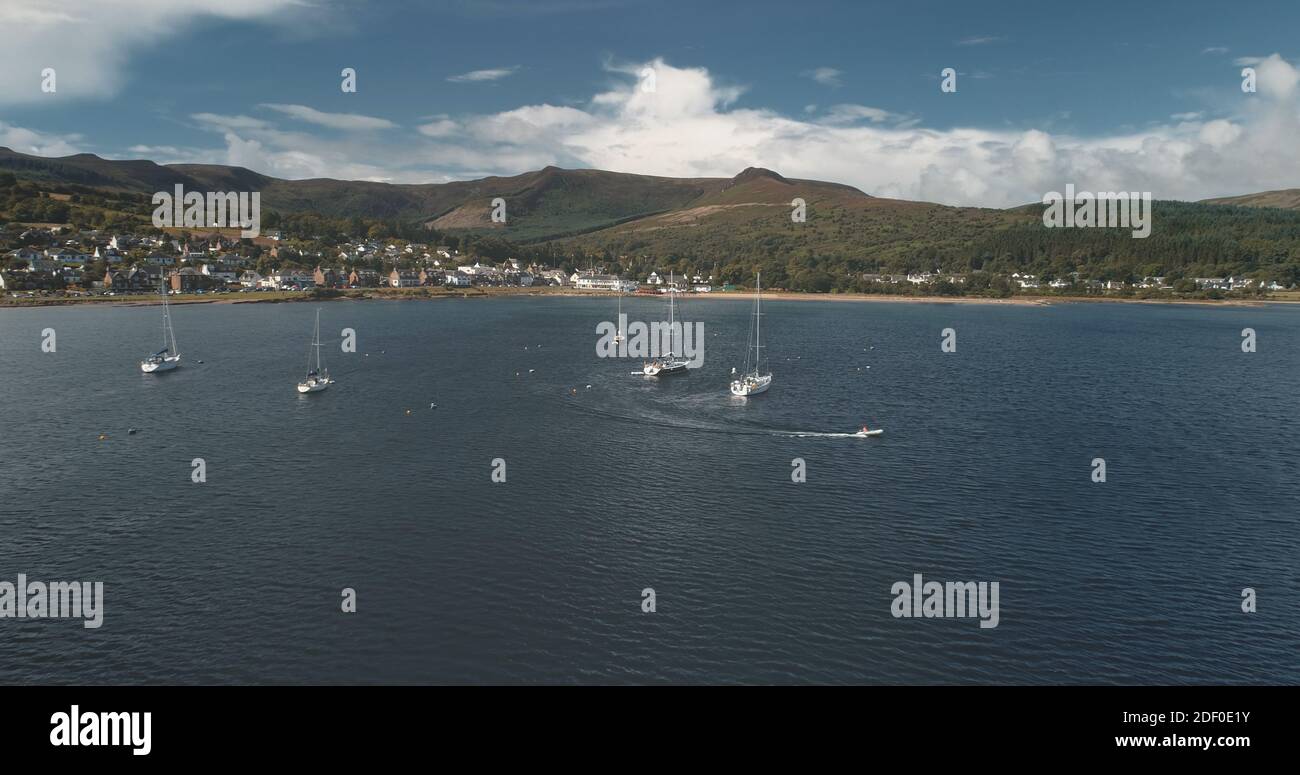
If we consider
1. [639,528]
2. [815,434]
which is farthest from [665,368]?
[639,528]

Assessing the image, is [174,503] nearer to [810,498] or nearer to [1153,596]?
[810,498]

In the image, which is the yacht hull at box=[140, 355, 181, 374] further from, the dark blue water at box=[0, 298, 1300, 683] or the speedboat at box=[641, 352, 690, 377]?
the speedboat at box=[641, 352, 690, 377]

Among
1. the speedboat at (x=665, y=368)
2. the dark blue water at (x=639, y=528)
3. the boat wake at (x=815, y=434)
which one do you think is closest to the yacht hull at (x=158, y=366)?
the dark blue water at (x=639, y=528)

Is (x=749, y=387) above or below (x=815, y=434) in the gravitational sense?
above

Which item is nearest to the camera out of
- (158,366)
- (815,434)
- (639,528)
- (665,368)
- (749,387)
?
(639,528)

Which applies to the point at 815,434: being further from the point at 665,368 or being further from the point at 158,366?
the point at 158,366

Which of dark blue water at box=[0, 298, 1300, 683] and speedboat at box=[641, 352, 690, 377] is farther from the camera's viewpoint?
speedboat at box=[641, 352, 690, 377]

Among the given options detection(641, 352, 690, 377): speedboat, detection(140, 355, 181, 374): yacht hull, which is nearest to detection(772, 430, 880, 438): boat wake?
detection(641, 352, 690, 377): speedboat
